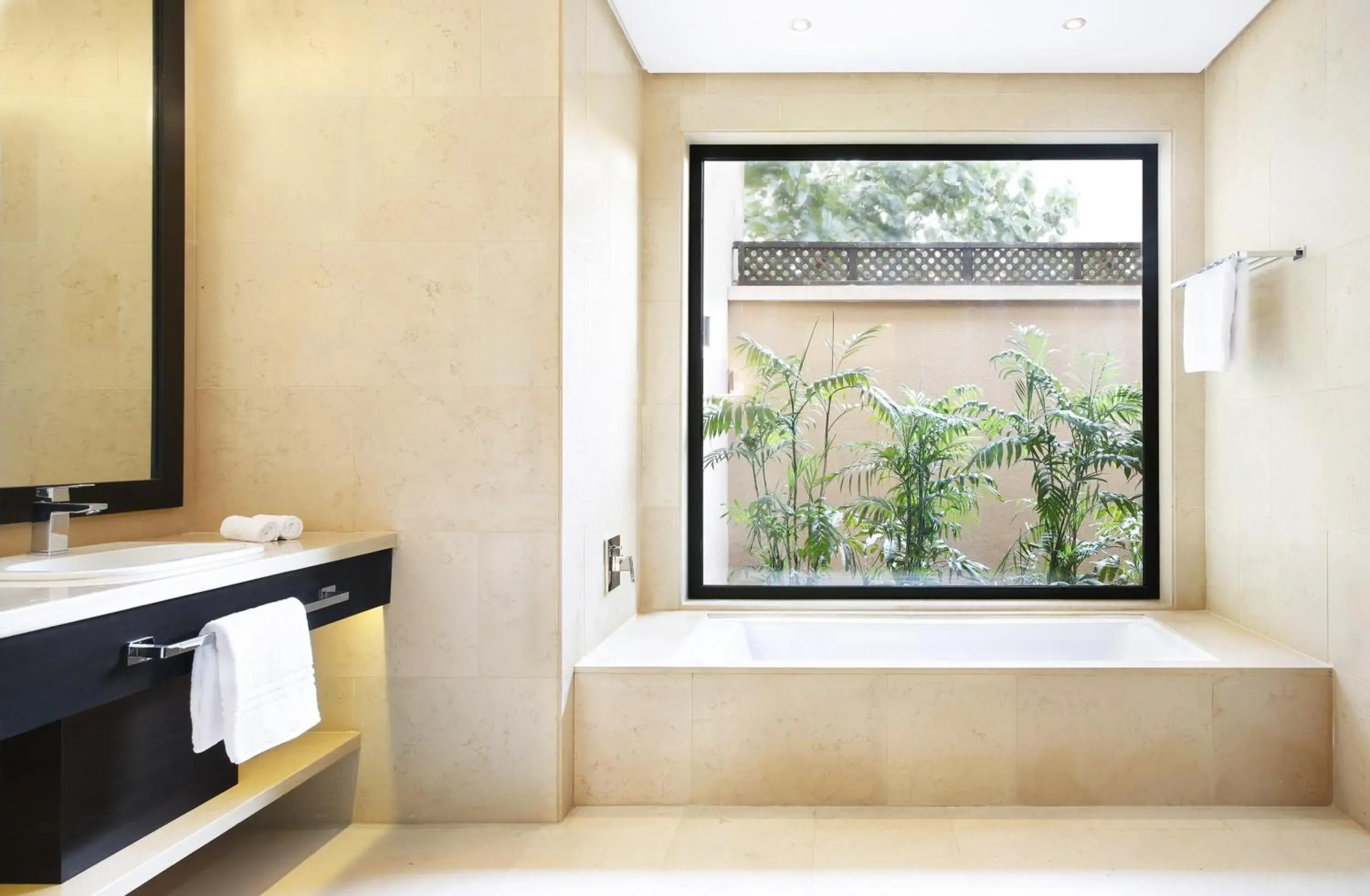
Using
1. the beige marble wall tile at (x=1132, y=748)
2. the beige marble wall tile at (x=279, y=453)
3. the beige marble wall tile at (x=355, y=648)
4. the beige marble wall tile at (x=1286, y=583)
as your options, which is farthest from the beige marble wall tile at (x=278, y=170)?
the beige marble wall tile at (x=1286, y=583)

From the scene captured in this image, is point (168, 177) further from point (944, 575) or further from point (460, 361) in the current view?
point (944, 575)

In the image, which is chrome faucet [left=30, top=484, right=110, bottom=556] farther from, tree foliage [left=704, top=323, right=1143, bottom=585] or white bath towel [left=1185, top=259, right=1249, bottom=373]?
white bath towel [left=1185, top=259, right=1249, bottom=373]

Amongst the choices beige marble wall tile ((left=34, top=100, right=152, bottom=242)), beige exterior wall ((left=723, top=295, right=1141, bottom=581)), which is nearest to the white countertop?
beige marble wall tile ((left=34, top=100, right=152, bottom=242))

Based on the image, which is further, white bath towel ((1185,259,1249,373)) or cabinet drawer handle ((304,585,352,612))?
white bath towel ((1185,259,1249,373))

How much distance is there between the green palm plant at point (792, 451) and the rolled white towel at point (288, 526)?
5.30 feet

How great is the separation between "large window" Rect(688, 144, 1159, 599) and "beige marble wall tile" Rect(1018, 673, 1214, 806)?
3.03ft

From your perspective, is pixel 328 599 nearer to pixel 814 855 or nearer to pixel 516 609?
pixel 516 609

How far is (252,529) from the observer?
2.05m

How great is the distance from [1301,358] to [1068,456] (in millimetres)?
890

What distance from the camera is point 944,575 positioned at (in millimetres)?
3355

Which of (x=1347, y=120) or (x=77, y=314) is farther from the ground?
(x=1347, y=120)

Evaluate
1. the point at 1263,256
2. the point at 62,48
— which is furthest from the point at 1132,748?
the point at 62,48

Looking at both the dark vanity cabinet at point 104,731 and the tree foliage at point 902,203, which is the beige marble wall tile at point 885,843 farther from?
the tree foliage at point 902,203

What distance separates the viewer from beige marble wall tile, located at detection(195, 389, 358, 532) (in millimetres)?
2334
